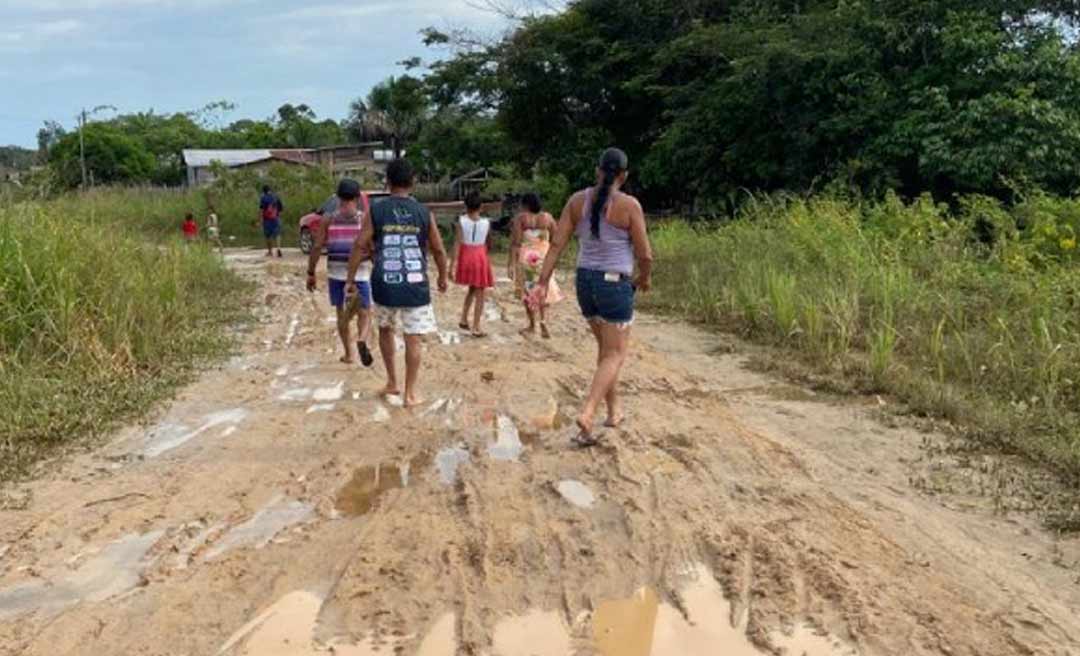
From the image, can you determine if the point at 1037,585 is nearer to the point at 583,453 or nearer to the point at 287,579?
the point at 583,453

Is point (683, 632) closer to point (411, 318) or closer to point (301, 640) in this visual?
point (301, 640)

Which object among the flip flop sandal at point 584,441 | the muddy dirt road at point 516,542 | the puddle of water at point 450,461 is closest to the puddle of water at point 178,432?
the muddy dirt road at point 516,542

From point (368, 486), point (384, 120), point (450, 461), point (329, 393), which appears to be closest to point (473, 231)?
point (329, 393)

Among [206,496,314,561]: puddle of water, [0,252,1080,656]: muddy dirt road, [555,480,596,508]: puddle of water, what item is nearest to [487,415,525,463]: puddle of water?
[0,252,1080,656]: muddy dirt road

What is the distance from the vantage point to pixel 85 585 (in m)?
4.40

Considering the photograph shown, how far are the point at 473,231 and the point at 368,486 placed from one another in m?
5.86

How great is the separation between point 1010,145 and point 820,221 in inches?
195

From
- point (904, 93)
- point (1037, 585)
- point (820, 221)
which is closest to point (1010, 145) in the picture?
point (904, 93)

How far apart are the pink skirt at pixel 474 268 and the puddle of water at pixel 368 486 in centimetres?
525

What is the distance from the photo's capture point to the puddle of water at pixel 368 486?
5391 millimetres

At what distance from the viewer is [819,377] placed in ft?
28.4

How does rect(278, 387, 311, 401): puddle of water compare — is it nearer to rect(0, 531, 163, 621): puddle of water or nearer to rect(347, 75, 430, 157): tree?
rect(0, 531, 163, 621): puddle of water

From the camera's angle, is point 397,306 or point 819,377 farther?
point 819,377

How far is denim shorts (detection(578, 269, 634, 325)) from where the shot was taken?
6.41m
